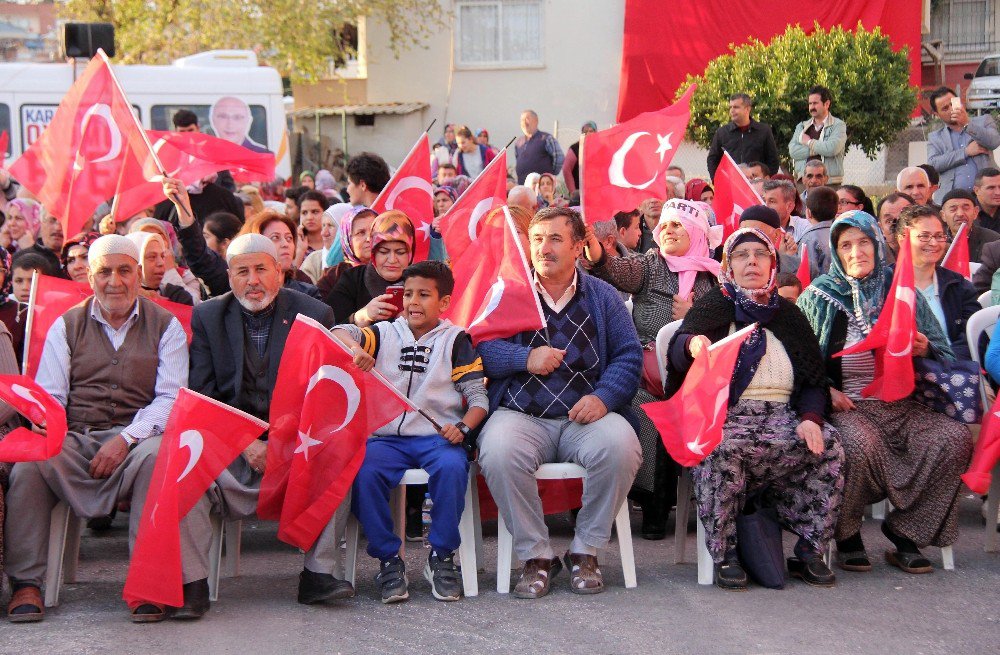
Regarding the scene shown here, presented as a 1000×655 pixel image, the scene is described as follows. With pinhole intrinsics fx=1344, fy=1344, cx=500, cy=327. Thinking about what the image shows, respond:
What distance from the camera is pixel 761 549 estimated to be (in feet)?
19.9

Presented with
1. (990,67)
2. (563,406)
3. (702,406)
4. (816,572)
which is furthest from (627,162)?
(990,67)

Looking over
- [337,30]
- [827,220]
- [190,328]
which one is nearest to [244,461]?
[190,328]

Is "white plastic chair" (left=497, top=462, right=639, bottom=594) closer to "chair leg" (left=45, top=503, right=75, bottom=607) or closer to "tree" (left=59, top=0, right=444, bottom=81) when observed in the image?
"chair leg" (left=45, top=503, right=75, bottom=607)

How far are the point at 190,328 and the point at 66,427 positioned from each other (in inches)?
43.8

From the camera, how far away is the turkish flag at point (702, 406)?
5961 millimetres

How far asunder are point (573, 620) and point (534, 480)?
0.72 metres

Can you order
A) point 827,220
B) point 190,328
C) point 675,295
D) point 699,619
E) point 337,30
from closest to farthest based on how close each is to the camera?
point 699,619, point 190,328, point 675,295, point 827,220, point 337,30

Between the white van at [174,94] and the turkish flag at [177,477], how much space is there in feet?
33.7

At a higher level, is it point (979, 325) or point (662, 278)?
point (662, 278)

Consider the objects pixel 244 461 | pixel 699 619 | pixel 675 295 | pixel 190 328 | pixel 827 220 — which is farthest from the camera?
pixel 827 220

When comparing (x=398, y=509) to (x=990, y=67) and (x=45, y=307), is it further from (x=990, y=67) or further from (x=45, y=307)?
(x=990, y=67)

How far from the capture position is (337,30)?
24000 mm

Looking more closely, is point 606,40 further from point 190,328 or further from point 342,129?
point 190,328

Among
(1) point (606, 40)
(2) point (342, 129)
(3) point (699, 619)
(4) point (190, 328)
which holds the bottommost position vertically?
(3) point (699, 619)
